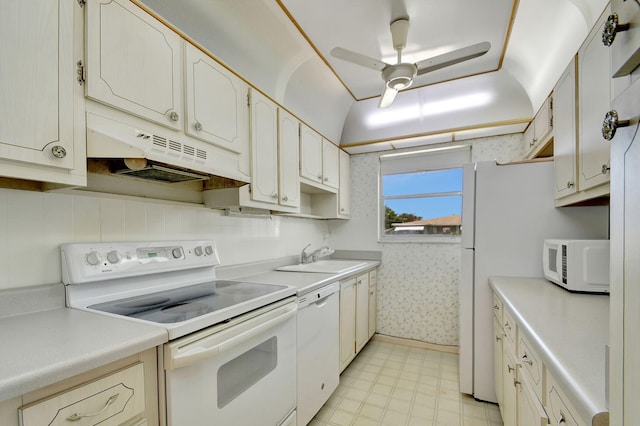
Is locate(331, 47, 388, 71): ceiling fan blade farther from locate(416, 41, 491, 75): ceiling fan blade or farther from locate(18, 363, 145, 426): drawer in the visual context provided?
locate(18, 363, 145, 426): drawer

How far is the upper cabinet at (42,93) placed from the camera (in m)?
0.85

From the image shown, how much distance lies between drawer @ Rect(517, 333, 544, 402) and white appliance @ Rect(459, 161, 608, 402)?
2.86ft

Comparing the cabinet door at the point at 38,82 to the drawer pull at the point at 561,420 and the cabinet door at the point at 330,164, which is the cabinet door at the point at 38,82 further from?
the cabinet door at the point at 330,164

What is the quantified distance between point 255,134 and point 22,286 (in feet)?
4.26

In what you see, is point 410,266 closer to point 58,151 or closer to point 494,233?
point 494,233

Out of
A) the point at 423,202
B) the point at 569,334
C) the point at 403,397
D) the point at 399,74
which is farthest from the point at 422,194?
the point at 569,334

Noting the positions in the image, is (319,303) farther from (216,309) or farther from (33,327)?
(33,327)

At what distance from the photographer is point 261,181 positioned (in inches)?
74.9

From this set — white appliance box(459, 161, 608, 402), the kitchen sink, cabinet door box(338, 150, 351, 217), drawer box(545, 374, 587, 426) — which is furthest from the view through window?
drawer box(545, 374, 587, 426)

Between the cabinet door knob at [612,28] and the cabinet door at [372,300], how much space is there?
2.77 metres

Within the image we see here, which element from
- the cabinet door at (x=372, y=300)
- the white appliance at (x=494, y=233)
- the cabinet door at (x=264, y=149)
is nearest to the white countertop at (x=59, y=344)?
the cabinet door at (x=264, y=149)

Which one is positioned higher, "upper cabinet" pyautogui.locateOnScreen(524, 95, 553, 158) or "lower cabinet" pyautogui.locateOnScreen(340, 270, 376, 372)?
"upper cabinet" pyautogui.locateOnScreen(524, 95, 553, 158)

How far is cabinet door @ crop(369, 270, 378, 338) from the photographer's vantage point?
10.1 ft

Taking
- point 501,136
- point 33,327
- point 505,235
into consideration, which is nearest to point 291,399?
point 33,327
